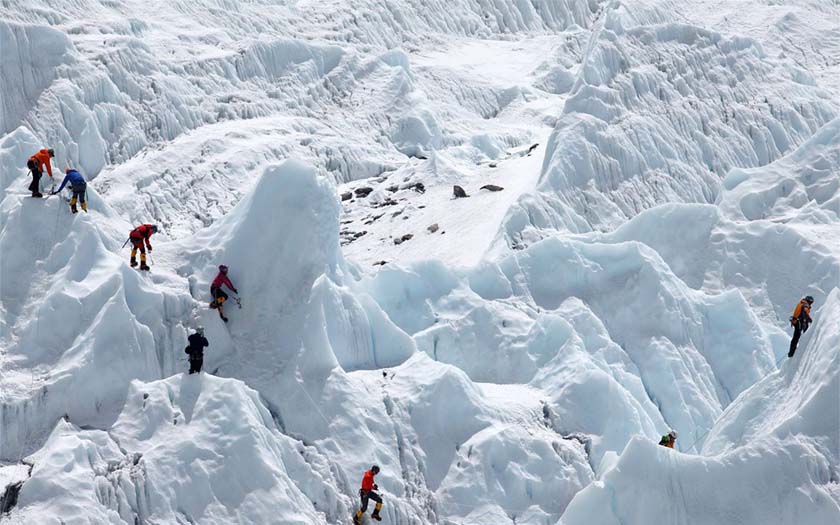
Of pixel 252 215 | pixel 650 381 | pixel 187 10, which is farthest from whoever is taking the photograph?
pixel 187 10

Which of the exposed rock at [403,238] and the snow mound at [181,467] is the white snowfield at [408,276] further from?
the exposed rock at [403,238]

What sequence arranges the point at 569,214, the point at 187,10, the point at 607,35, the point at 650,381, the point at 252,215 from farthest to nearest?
the point at 187,10
the point at 607,35
the point at 569,214
the point at 650,381
the point at 252,215

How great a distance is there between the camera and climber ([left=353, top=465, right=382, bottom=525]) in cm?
2934

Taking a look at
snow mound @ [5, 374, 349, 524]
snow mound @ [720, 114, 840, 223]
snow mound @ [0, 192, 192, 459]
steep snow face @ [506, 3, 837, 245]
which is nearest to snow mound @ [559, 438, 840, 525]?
snow mound @ [5, 374, 349, 524]

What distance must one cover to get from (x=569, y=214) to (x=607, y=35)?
7997 millimetres

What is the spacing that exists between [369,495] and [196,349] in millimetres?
4594

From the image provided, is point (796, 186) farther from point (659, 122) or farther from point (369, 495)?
point (369, 495)

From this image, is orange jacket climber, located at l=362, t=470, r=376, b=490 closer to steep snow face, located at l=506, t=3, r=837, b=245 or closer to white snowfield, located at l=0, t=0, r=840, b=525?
white snowfield, located at l=0, t=0, r=840, b=525

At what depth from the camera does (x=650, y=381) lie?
37375mm

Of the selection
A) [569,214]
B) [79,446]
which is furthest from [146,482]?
[569,214]

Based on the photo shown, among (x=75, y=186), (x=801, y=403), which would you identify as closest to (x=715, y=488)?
(x=801, y=403)

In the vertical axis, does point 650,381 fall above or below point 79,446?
below

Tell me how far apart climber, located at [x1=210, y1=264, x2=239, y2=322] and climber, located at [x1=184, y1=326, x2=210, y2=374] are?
78.8 inches

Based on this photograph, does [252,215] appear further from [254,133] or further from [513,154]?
[513,154]
